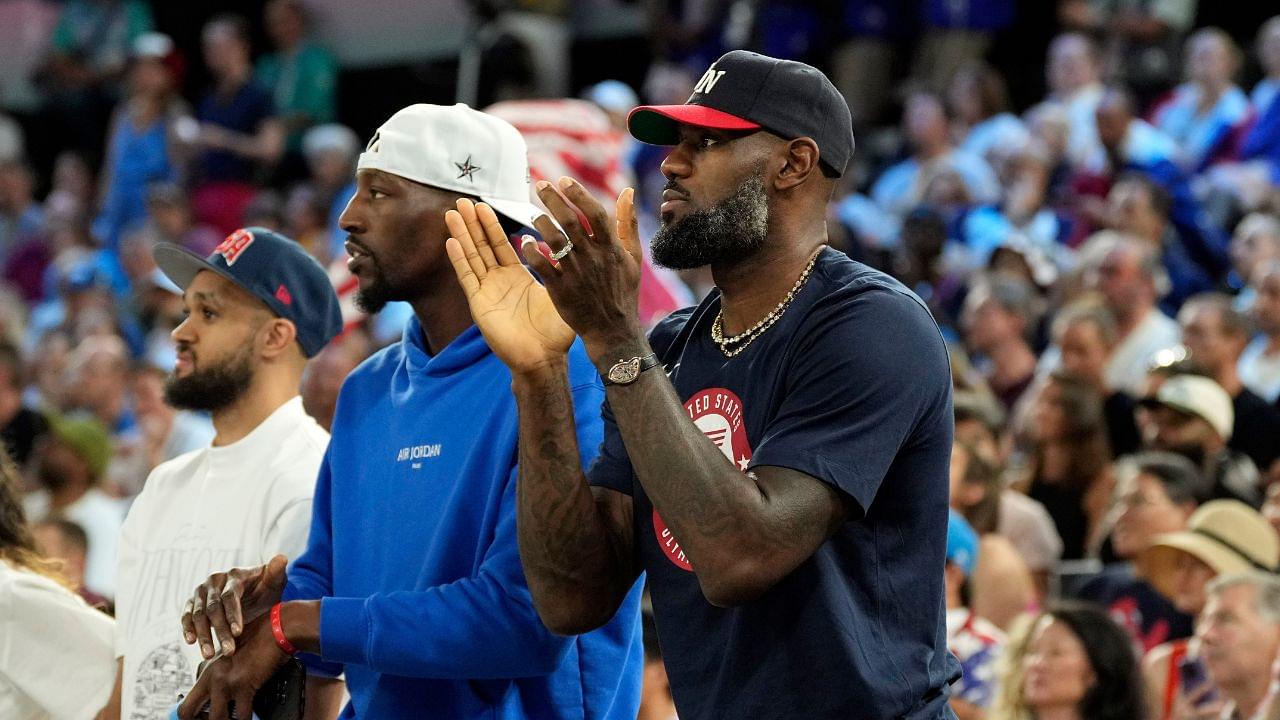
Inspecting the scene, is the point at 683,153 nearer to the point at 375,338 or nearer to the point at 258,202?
the point at 375,338

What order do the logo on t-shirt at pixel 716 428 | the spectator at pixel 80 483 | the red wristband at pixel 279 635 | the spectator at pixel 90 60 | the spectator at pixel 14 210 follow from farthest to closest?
the spectator at pixel 90 60, the spectator at pixel 14 210, the spectator at pixel 80 483, the red wristband at pixel 279 635, the logo on t-shirt at pixel 716 428

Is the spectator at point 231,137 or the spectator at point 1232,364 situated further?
the spectator at point 231,137

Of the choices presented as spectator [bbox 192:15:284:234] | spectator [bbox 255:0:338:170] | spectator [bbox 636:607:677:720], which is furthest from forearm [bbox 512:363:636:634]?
spectator [bbox 255:0:338:170]

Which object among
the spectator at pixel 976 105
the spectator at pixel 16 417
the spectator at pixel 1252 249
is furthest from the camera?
the spectator at pixel 976 105

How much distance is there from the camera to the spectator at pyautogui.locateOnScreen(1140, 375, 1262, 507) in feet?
21.6

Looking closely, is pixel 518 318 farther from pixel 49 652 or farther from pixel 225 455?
pixel 49 652

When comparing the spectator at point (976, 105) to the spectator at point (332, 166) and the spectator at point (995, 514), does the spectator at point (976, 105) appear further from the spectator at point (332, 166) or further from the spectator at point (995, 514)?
the spectator at point (995, 514)

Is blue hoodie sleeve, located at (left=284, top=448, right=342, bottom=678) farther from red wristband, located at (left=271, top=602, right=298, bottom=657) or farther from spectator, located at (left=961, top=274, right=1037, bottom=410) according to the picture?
spectator, located at (left=961, top=274, right=1037, bottom=410)

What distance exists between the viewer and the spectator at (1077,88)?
10906mm

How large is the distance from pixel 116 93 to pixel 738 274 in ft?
45.1

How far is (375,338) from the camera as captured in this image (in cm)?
914

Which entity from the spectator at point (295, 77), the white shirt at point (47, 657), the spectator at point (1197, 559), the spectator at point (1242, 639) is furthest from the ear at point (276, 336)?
the spectator at point (295, 77)

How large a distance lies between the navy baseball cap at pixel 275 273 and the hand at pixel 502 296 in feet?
3.82

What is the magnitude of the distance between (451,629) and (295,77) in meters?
11.7
